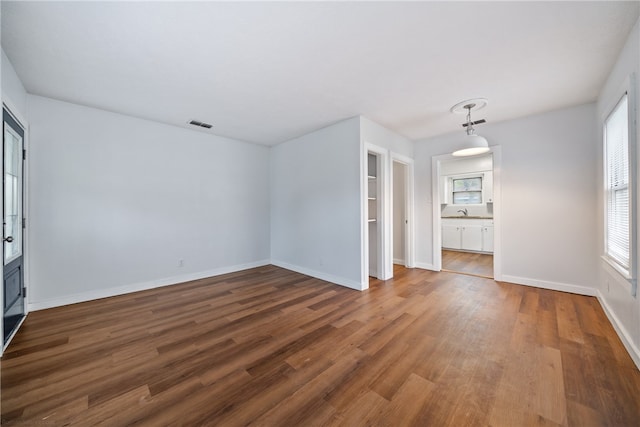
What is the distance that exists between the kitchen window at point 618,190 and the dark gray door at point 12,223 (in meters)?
5.61

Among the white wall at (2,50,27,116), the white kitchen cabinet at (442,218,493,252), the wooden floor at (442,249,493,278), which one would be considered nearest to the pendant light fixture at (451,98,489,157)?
the wooden floor at (442,249,493,278)

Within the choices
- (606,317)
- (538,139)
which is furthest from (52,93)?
(606,317)

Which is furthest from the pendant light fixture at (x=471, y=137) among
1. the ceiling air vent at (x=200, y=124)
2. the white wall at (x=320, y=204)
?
the ceiling air vent at (x=200, y=124)

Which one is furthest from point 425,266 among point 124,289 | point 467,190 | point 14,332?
point 14,332

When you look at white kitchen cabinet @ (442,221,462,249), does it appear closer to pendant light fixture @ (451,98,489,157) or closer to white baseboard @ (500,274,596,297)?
white baseboard @ (500,274,596,297)

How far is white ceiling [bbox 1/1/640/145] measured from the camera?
1771 mm

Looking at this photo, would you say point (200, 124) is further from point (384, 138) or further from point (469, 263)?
point (469, 263)

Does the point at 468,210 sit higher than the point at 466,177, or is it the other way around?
the point at 466,177

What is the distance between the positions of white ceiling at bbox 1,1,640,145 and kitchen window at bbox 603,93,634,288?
0.55 m

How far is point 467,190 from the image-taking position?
7.11 meters

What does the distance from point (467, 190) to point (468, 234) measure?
137 cm

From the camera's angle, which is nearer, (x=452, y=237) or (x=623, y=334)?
(x=623, y=334)

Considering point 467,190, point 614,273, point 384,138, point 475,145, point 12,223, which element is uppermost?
point 384,138

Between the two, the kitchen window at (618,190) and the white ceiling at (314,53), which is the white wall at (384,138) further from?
the kitchen window at (618,190)
